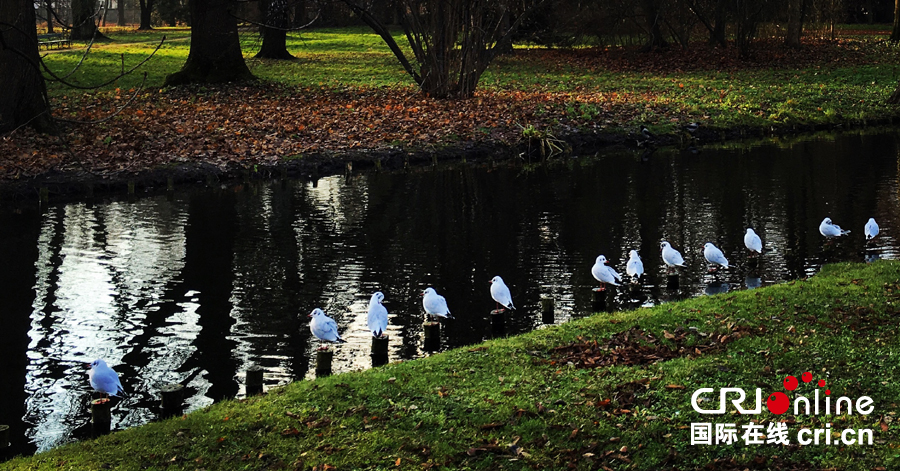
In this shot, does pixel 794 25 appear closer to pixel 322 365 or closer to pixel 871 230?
pixel 871 230

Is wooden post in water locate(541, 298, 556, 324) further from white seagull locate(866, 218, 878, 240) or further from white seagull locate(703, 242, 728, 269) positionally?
white seagull locate(866, 218, 878, 240)

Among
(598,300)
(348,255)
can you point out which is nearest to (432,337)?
(598,300)

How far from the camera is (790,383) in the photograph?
814 centimetres

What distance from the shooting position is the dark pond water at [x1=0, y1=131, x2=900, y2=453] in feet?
36.4

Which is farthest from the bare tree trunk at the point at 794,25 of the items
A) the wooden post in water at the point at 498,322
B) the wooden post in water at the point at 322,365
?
the wooden post in water at the point at 322,365

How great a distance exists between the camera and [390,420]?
26.2 feet

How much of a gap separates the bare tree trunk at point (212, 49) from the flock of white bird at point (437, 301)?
23.8 meters

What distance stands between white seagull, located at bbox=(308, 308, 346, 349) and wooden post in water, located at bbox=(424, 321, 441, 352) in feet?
3.43

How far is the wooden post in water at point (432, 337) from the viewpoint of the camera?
11.2 meters

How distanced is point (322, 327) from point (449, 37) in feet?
73.0

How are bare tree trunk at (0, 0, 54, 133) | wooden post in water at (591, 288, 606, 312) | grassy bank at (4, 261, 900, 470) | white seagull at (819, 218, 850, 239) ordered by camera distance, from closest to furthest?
grassy bank at (4, 261, 900, 470), wooden post in water at (591, 288, 606, 312), white seagull at (819, 218, 850, 239), bare tree trunk at (0, 0, 54, 133)

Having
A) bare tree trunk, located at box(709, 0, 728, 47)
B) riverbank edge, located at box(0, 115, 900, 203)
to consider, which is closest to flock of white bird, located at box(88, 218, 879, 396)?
riverbank edge, located at box(0, 115, 900, 203)

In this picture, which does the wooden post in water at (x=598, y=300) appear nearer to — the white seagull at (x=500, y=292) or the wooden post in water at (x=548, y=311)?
the wooden post in water at (x=548, y=311)

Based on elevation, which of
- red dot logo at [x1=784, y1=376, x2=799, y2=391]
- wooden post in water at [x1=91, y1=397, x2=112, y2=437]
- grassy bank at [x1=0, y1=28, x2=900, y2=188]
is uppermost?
grassy bank at [x1=0, y1=28, x2=900, y2=188]
